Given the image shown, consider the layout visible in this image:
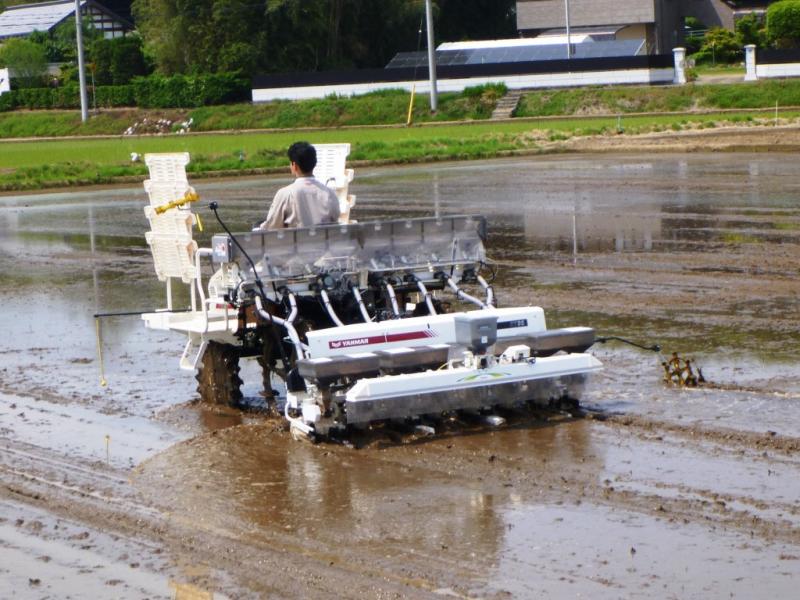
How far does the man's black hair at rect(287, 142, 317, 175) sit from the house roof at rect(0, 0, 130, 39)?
294 ft

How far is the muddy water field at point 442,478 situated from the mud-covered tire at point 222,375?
21 centimetres

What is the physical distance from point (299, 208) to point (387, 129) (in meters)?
47.8

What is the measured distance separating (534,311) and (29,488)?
358 centimetres

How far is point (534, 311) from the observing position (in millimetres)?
9875

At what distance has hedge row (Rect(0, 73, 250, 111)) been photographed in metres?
72.6

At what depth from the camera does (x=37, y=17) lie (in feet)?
326

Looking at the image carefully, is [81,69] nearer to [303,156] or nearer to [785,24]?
[785,24]

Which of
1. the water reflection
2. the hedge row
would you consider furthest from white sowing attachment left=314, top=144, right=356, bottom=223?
the hedge row

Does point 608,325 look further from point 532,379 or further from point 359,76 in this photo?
point 359,76

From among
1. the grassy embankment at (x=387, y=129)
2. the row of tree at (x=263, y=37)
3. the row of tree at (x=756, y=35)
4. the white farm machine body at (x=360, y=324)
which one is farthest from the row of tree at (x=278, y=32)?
the white farm machine body at (x=360, y=324)

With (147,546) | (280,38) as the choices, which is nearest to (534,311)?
(147,546)

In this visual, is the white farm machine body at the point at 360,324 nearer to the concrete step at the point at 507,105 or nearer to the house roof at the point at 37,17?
the concrete step at the point at 507,105

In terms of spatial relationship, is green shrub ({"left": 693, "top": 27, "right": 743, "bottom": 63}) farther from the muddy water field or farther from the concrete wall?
the muddy water field

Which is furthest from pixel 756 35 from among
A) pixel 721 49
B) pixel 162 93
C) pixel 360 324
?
pixel 360 324
